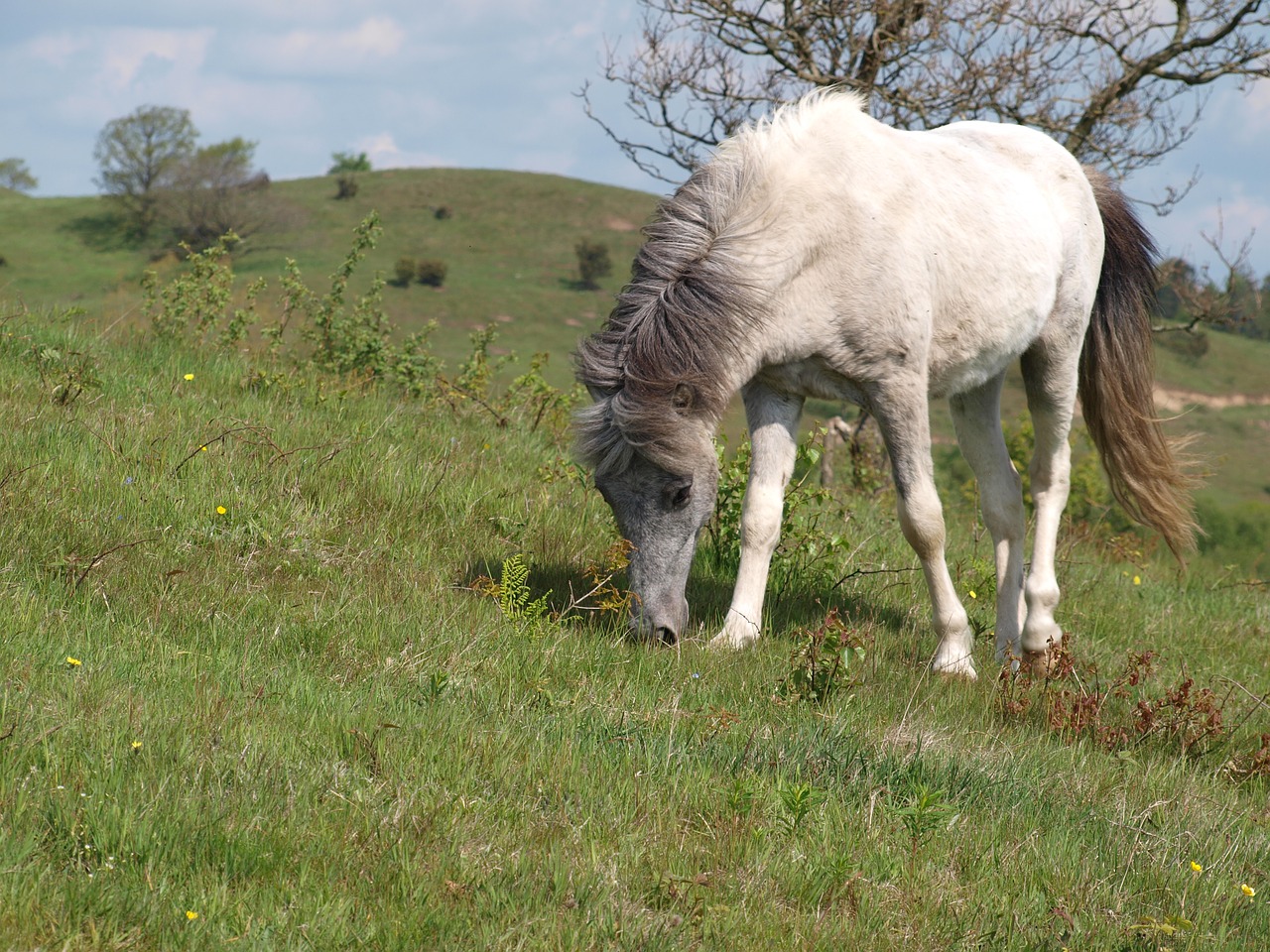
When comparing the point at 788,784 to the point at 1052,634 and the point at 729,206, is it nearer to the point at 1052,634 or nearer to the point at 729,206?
the point at 729,206

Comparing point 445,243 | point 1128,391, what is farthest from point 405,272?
point 1128,391

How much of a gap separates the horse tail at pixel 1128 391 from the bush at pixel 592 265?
57.8 metres

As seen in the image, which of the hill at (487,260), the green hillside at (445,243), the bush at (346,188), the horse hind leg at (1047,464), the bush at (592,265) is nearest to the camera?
the horse hind leg at (1047,464)

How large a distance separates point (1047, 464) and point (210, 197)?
65.9 metres

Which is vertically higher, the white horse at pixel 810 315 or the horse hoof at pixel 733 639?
the white horse at pixel 810 315

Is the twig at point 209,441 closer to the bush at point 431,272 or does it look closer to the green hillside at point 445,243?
the green hillside at point 445,243

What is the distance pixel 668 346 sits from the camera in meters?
4.78

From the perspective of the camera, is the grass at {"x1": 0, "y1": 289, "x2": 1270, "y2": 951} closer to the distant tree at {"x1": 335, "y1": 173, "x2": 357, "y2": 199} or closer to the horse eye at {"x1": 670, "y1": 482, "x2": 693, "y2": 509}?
the horse eye at {"x1": 670, "y1": 482, "x2": 693, "y2": 509}

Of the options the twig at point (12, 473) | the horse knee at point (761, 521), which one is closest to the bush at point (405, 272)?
the twig at point (12, 473)

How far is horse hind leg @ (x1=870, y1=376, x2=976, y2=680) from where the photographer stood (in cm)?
514

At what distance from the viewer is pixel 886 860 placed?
3000mm

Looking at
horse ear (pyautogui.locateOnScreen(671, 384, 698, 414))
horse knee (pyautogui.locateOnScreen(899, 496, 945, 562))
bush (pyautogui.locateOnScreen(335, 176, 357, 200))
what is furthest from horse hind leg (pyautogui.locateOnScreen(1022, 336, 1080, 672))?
bush (pyautogui.locateOnScreen(335, 176, 357, 200))

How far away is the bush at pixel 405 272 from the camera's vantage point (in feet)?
192

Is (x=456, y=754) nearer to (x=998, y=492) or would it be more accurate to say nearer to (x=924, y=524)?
(x=924, y=524)
